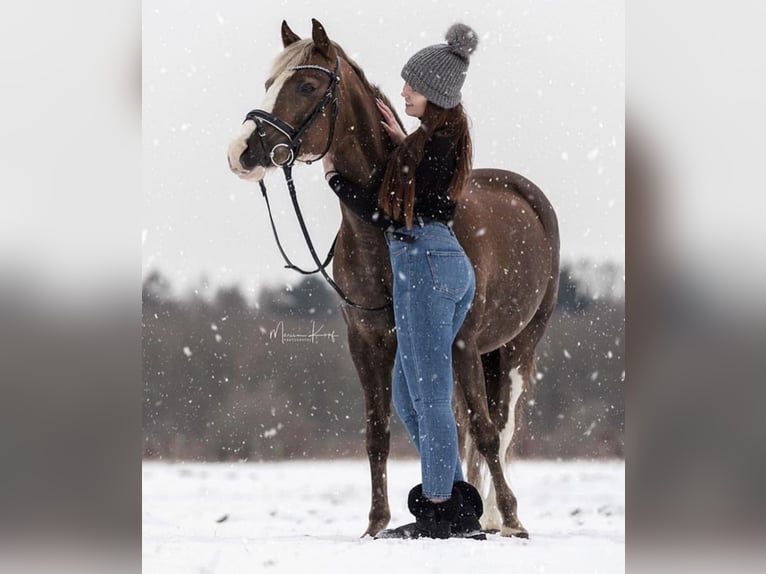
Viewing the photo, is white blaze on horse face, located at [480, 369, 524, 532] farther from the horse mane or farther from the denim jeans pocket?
the horse mane

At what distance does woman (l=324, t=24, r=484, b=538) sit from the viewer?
3.84 meters

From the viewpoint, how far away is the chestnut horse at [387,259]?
3758 mm

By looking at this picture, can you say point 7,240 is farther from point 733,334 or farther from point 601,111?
point 733,334

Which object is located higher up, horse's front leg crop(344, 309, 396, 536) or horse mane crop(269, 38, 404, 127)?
horse mane crop(269, 38, 404, 127)

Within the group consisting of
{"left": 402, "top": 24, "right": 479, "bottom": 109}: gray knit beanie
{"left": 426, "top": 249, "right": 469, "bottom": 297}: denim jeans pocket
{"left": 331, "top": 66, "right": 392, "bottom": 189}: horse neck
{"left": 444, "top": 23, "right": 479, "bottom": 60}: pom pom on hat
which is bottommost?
{"left": 426, "top": 249, "right": 469, "bottom": 297}: denim jeans pocket

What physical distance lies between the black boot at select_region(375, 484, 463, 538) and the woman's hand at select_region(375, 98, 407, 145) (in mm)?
1335

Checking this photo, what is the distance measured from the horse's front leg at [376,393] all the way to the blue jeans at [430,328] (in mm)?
154

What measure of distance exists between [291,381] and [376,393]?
429 mm

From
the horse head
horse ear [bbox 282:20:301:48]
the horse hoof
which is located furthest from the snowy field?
horse ear [bbox 282:20:301:48]

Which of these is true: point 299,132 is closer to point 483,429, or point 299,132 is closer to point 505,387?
point 483,429

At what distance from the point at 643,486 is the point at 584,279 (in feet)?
3.01
